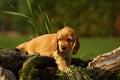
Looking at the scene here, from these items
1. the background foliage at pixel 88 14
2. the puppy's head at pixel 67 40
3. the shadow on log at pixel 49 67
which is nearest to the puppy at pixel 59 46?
the puppy's head at pixel 67 40

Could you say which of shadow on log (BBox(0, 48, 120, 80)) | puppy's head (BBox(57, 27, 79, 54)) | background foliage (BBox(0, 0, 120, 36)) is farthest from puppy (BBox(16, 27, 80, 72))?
background foliage (BBox(0, 0, 120, 36))

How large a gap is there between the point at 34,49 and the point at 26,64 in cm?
69

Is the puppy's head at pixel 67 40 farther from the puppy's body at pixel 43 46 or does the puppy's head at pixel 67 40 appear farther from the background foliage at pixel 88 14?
the background foliage at pixel 88 14

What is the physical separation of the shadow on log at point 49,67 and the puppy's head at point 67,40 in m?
0.23

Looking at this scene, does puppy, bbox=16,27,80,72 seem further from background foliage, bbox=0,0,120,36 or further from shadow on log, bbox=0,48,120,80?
background foliage, bbox=0,0,120,36

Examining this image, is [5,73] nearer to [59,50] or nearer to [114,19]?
[59,50]

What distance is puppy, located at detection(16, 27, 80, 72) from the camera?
6176 millimetres

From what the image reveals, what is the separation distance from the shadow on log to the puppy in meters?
0.11

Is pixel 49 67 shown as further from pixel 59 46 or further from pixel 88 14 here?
pixel 88 14

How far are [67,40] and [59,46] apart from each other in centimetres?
13

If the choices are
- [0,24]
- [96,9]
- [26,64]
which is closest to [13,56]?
[26,64]

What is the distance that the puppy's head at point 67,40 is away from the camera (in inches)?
242

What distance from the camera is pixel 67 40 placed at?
20.3 feet

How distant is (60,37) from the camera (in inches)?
243
